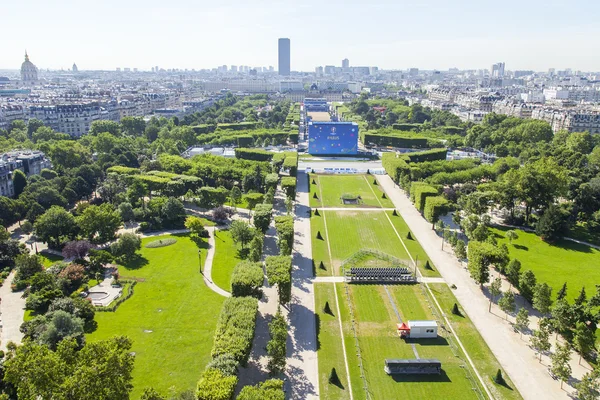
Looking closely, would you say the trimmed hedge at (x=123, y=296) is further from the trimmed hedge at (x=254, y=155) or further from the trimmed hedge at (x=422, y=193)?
the trimmed hedge at (x=254, y=155)

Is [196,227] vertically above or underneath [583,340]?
above

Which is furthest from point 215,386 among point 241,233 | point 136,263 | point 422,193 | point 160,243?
point 422,193

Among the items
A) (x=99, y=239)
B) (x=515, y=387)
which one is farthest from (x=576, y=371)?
(x=99, y=239)

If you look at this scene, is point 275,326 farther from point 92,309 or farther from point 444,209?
point 444,209

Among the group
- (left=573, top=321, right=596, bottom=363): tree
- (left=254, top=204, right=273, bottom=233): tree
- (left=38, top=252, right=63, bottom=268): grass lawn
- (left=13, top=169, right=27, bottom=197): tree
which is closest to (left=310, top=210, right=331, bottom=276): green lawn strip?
(left=254, top=204, right=273, bottom=233): tree

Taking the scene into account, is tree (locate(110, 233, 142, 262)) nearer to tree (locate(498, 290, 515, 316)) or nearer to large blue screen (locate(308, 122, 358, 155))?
tree (locate(498, 290, 515, 316))

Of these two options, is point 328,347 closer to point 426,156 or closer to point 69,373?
point 69,373
